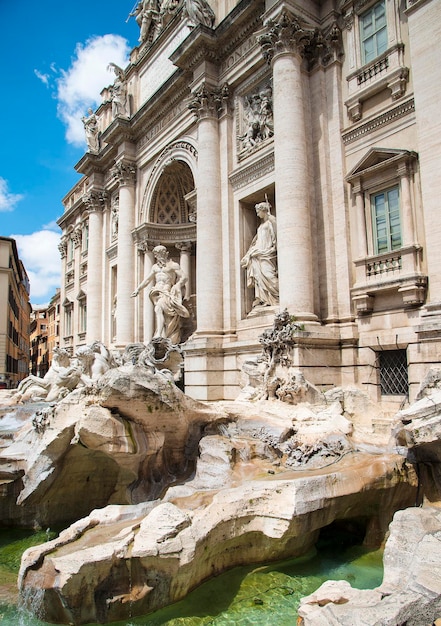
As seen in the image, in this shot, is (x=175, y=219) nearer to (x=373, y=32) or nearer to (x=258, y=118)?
(x=258, y=118)

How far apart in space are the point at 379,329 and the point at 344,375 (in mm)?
1309

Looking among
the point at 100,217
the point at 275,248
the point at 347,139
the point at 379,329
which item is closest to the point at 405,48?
the point at 347,139

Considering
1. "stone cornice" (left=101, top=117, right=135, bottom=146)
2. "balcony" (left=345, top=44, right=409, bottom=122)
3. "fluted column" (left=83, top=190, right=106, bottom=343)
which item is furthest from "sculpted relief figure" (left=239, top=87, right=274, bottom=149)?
"fluted column" (left=83, top=190, right=106, bottom=343)

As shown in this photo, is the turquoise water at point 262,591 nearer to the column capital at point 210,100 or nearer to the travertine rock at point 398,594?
the travertine rock at point 398,594

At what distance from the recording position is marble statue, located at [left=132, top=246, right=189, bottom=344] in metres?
16.1

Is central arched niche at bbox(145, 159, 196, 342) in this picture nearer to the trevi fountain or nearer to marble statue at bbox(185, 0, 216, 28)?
marble statue at bbox(185, 0, 216, 28)

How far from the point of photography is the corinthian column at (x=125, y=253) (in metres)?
18.9

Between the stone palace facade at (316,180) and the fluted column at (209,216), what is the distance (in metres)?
0.04

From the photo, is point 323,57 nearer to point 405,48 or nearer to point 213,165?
point 405,48

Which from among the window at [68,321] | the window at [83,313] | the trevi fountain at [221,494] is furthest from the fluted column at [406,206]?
the window at [68,321]

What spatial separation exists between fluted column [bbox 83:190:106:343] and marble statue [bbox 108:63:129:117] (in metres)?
3.91

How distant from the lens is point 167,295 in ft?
53.0

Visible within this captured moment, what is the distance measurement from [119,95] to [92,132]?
11.2ft

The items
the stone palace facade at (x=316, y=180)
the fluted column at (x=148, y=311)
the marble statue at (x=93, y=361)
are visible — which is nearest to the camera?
the stone palace facade at (x=316, y=180)
